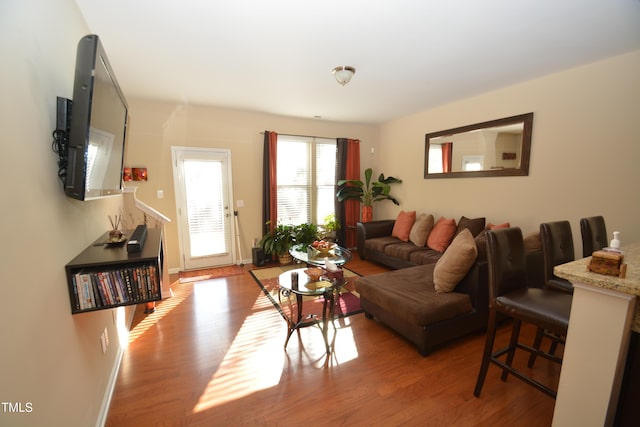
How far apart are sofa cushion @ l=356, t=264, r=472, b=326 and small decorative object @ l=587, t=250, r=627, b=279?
1231mm

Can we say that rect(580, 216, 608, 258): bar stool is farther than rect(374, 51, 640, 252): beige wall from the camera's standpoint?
No

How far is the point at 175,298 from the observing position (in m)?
3.29

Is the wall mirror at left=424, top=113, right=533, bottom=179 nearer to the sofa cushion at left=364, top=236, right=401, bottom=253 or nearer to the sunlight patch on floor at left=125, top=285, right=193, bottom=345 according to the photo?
the sofa cushion at left=364, top=236, right=401, bottom=253

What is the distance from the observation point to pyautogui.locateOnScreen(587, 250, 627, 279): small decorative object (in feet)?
3.33

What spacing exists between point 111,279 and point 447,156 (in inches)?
172

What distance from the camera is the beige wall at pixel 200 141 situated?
3797 millimetres

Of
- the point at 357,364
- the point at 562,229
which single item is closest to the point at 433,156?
the point at 562,229

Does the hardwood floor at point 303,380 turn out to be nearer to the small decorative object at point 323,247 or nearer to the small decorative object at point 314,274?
the small decorative object at point 314,274

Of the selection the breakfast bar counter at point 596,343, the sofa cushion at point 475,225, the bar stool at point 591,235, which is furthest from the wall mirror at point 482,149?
the breakfast bar counter at point 596,343

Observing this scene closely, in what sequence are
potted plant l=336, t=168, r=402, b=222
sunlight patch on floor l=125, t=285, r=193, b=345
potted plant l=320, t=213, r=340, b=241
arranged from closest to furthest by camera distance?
sunlight patch on floor l=125, t=285, r=193, b=345 < potted plant l=320, t=213, r=340, b=241 < potted plant l=336, t=168, r=402, b=222

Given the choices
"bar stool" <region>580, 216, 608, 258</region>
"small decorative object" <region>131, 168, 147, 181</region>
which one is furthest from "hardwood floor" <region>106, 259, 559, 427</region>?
"small decorative object" <region>131, 168, 147, 181</region>

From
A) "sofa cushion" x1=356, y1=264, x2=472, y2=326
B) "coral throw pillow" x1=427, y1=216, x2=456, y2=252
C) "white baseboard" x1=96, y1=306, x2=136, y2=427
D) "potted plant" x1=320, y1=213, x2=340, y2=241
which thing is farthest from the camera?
"potted plant" x1=320, y1=213, x2=340, y2=241

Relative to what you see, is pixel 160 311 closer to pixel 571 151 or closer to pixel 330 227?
pixel 330 227

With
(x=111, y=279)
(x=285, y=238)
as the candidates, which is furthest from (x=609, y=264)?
(x=285, y=238)
